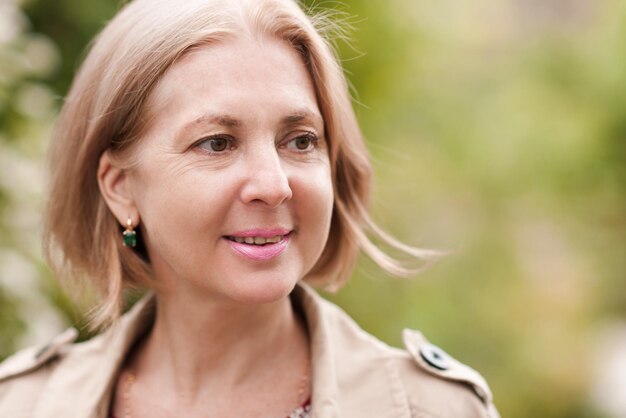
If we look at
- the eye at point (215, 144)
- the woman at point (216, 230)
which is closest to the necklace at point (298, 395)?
the woman at point (216, 230)

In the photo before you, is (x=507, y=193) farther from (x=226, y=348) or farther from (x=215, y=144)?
(x=215, y=144)

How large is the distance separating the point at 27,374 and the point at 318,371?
885 mm

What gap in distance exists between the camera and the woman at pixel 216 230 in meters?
2.09

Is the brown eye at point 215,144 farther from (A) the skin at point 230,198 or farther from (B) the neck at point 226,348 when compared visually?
(B) the neck at point 226,348

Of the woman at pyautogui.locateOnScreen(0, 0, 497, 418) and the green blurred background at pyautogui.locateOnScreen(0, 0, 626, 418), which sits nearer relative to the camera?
the woman at pyautogui.locateOnScreen(0, 0, 497, 418)

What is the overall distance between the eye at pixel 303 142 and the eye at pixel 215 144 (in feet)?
0.49

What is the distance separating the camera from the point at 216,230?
2.09 meters

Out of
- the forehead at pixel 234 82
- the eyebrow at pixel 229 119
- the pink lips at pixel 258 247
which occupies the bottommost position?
the pink lips at pixel 258 247

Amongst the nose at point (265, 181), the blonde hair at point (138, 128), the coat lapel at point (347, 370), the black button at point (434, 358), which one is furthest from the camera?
the black button at point (434, 358)

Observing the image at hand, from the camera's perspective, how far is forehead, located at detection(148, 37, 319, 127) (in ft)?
6.77

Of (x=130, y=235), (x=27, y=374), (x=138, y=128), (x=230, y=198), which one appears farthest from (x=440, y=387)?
(x=27, y=374)

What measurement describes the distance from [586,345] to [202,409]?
4279mm

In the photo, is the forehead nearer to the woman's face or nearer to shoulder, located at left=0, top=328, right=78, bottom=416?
the woman's face

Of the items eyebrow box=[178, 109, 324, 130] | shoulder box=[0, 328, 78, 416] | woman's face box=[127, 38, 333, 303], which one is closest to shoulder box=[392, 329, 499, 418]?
woman's face box=[127, 38, 333, 303]
